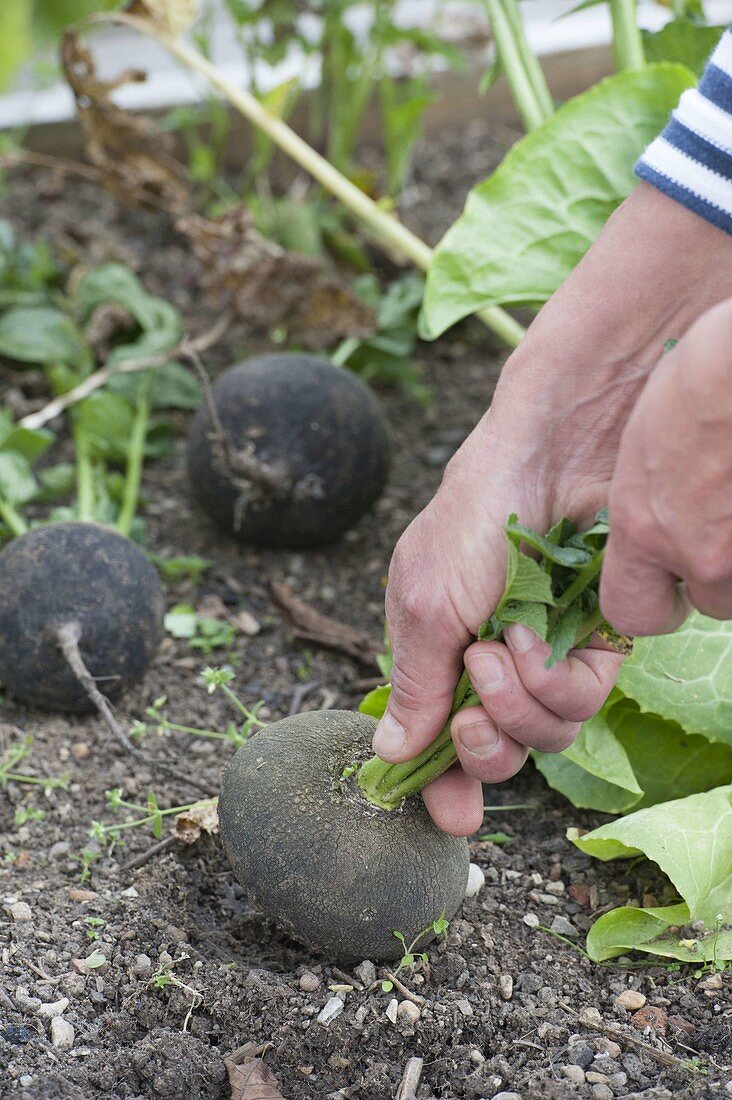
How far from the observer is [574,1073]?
5.08ft

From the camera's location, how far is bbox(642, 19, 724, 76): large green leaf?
2.73 metres

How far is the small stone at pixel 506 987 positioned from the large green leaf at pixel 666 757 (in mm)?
494

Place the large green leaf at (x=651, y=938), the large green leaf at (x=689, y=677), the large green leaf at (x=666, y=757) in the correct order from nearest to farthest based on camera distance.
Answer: the large green leaf at (x=651, y=938), the large green leaf at (x=689, y=677), the large green leaf at (x=666, y=757)

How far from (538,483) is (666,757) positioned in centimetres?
74

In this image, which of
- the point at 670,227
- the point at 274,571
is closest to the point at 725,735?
the point at 670,227

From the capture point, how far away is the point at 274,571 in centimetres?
285

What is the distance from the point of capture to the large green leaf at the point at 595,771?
6.37 feet

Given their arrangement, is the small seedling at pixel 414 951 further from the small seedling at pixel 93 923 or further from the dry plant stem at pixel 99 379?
the dry plant stem at pixel 99 379

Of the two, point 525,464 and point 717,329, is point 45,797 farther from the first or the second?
point 717,329

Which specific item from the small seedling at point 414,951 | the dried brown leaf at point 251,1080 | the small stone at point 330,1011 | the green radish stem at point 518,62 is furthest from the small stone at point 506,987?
the green radish stem at point 518,62

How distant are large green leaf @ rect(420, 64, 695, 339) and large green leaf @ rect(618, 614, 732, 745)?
78cm

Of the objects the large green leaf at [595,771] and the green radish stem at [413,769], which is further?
the large green leaf at [595,771]

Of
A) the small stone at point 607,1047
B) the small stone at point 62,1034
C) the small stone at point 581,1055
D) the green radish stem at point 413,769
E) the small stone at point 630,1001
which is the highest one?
the green radish stem at point 413,769

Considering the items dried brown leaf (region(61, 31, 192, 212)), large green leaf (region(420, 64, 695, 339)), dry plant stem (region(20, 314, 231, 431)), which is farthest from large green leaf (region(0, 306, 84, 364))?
large green leaf (region(420, 64, 695, 339))
